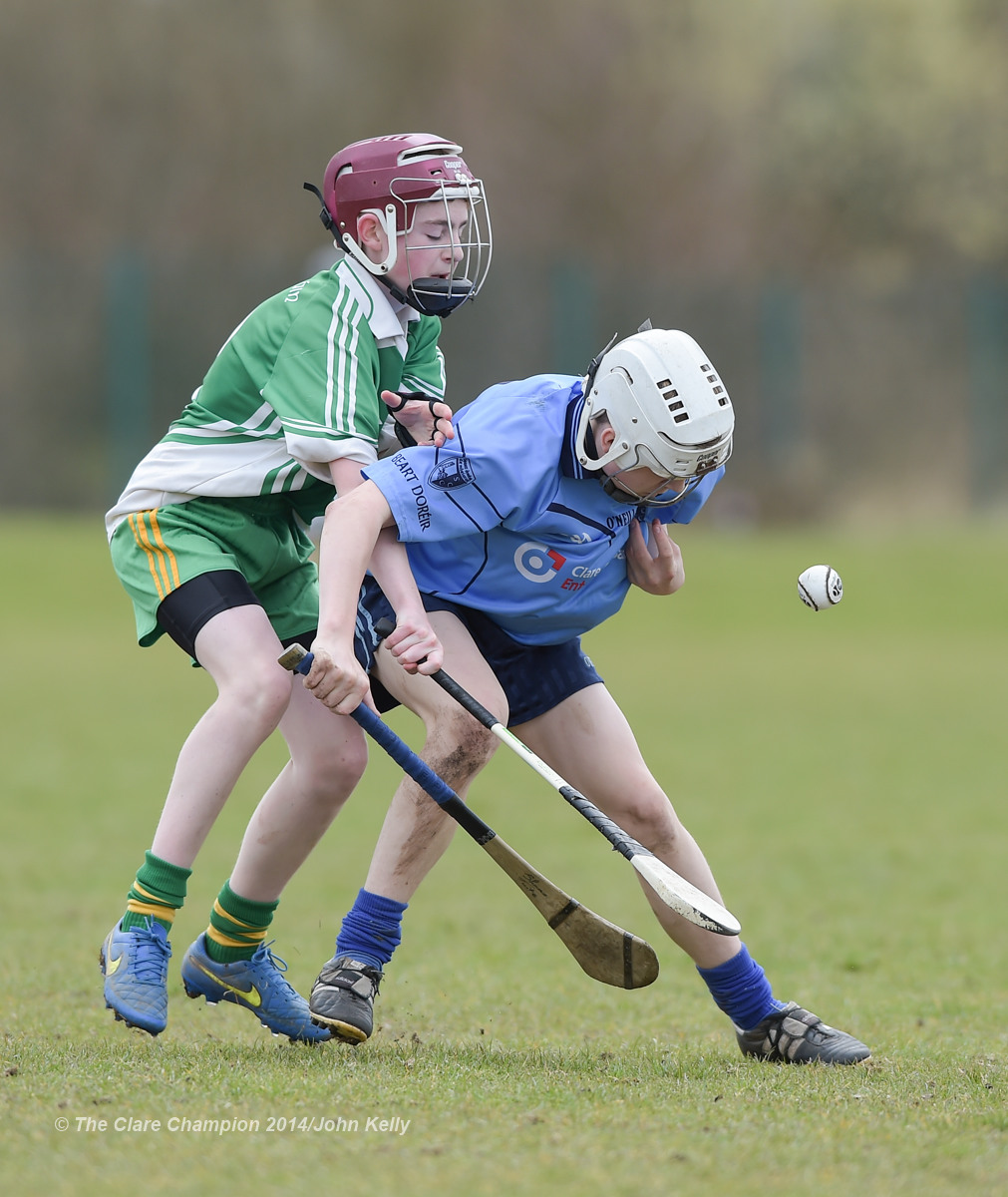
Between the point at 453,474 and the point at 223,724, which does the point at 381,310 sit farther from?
the point at 223,724

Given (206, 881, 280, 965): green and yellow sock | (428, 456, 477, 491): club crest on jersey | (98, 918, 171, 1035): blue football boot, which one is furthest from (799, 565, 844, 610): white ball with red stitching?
(98, 918, 171, 1035): blue football boot

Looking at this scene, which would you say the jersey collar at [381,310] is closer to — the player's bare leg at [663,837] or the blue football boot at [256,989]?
the player's bare leg at [663,837]

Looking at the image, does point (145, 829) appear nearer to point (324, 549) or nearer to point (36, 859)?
point (36, 859)

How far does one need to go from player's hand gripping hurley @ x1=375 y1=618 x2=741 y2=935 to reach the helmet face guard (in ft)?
3.03

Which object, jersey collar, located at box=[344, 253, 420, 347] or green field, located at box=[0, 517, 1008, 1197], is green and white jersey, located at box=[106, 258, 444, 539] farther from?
green field, located at box=[0, 517, 1008, 1197]

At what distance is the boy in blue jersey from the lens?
3.86 meters

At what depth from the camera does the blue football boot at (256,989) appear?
423 centimetres

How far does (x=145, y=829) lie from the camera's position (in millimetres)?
8000

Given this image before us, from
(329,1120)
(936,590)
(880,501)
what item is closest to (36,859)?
(329,1120)

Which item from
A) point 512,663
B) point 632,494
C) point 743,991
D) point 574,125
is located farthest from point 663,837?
point 574,125

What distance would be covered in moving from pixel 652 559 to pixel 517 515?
0.43 m

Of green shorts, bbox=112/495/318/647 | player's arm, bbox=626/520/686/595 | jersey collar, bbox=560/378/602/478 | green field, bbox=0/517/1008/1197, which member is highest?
jersey collar, bbox=560/378/602/478

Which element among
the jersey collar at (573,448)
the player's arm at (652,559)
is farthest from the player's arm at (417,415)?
the player's arm at (652,559)

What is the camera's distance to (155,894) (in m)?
3.99
